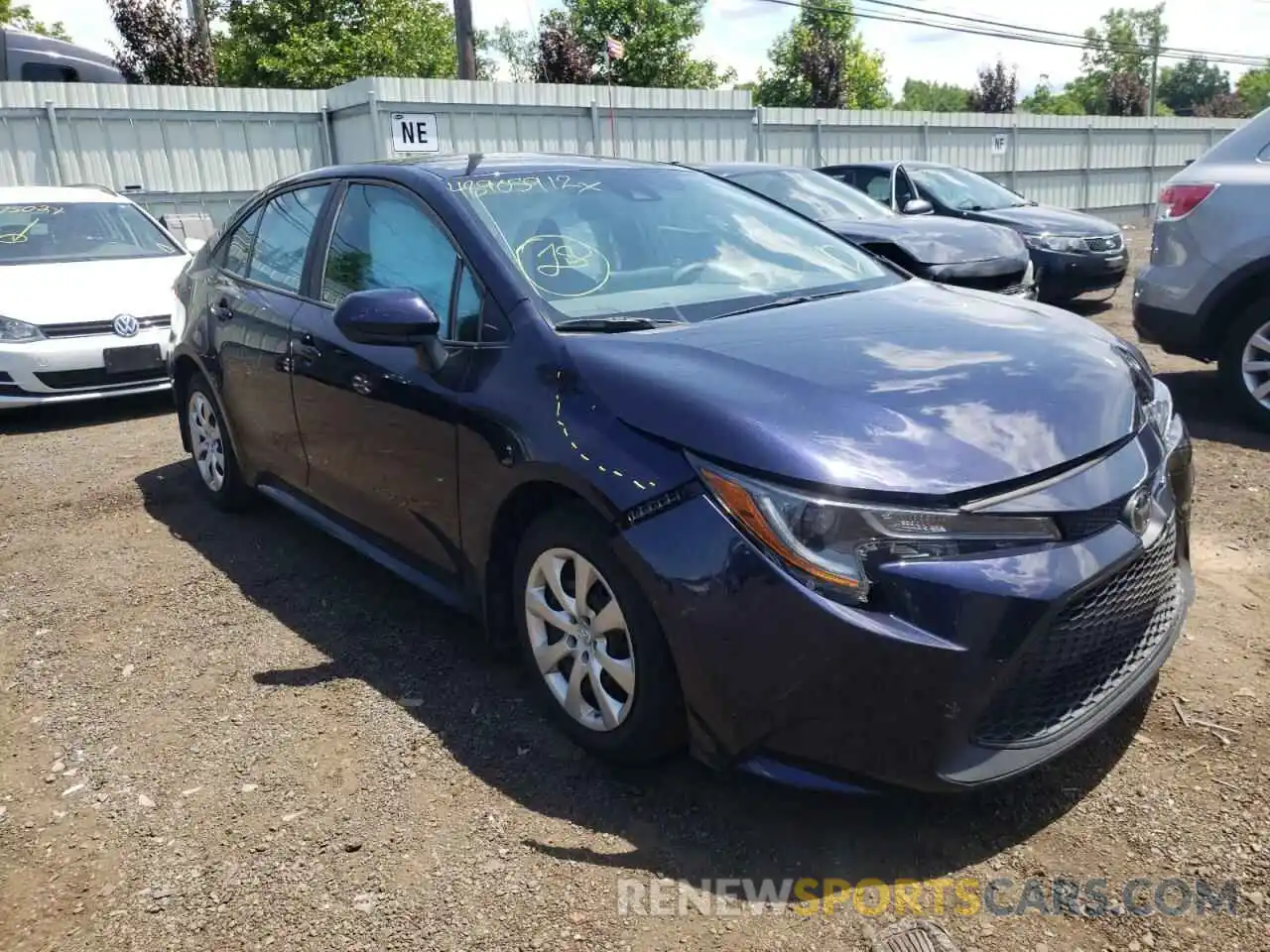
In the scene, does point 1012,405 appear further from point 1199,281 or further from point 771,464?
point 1199,281

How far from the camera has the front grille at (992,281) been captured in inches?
290

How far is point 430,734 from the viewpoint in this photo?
302cm

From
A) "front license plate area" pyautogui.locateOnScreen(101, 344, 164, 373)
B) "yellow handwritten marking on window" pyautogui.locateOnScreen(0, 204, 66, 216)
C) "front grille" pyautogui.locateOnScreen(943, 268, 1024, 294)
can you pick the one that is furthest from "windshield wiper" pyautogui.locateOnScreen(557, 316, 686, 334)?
"yellow handwritten marking on window" pyautogui.locateOnScreen(0, 204, 66, 216)

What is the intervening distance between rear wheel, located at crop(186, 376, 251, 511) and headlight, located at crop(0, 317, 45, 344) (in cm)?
225

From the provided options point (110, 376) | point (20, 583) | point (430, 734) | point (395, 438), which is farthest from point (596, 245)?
point (110, 376)

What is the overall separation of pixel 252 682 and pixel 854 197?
268 inches

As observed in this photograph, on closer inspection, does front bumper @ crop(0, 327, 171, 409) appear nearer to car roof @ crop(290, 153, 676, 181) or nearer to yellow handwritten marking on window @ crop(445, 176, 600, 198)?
car roof @ crop(290, 153, 676, 181)

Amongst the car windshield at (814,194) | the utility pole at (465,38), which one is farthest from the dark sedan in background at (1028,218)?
the utility pole at (465,38)

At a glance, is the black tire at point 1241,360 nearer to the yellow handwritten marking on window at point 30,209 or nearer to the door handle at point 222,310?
the door handle at point 222,310

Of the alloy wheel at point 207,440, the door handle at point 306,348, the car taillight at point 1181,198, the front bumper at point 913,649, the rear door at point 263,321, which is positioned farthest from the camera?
the car taillight at point 1181,198

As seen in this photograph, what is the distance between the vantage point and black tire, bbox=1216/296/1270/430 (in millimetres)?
5430

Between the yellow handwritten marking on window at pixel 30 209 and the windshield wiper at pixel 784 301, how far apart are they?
7.03m

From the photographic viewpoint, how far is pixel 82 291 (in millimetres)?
7105

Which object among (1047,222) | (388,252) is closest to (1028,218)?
(1047,222)
